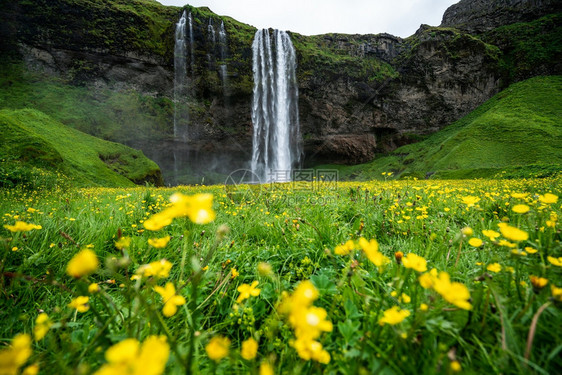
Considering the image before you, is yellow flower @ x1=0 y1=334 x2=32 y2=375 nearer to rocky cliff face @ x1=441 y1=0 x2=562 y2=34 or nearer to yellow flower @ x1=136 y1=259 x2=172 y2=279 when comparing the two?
yellow flower @ x1=136 y1=259 x2=172 y2=279

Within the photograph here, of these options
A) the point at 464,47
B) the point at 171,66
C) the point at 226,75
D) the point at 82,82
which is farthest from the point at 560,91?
the point at 82,82

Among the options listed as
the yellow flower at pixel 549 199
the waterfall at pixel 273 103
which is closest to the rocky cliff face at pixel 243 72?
the waterfall at pixel 273 103

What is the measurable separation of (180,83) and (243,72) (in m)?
7.69

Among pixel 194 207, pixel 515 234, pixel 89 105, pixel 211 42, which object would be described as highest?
pixel 211 42

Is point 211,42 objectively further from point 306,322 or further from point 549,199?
point 306,322

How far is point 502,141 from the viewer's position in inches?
805

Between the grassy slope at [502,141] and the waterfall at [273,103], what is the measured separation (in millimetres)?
12473

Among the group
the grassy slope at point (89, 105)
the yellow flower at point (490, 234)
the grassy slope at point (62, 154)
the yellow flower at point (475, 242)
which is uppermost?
the grassy slope at point (89, 105)

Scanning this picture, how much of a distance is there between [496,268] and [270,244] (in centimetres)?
134

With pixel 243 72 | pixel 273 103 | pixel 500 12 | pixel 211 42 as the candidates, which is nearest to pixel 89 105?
pixel 211 42

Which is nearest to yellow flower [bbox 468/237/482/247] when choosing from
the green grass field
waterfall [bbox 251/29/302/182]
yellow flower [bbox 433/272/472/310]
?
the green grass field

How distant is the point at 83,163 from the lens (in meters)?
12.3

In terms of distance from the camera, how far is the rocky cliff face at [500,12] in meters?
35.7

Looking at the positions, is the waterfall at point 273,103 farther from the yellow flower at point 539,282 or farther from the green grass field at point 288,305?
the yellow flower at point 539,282
